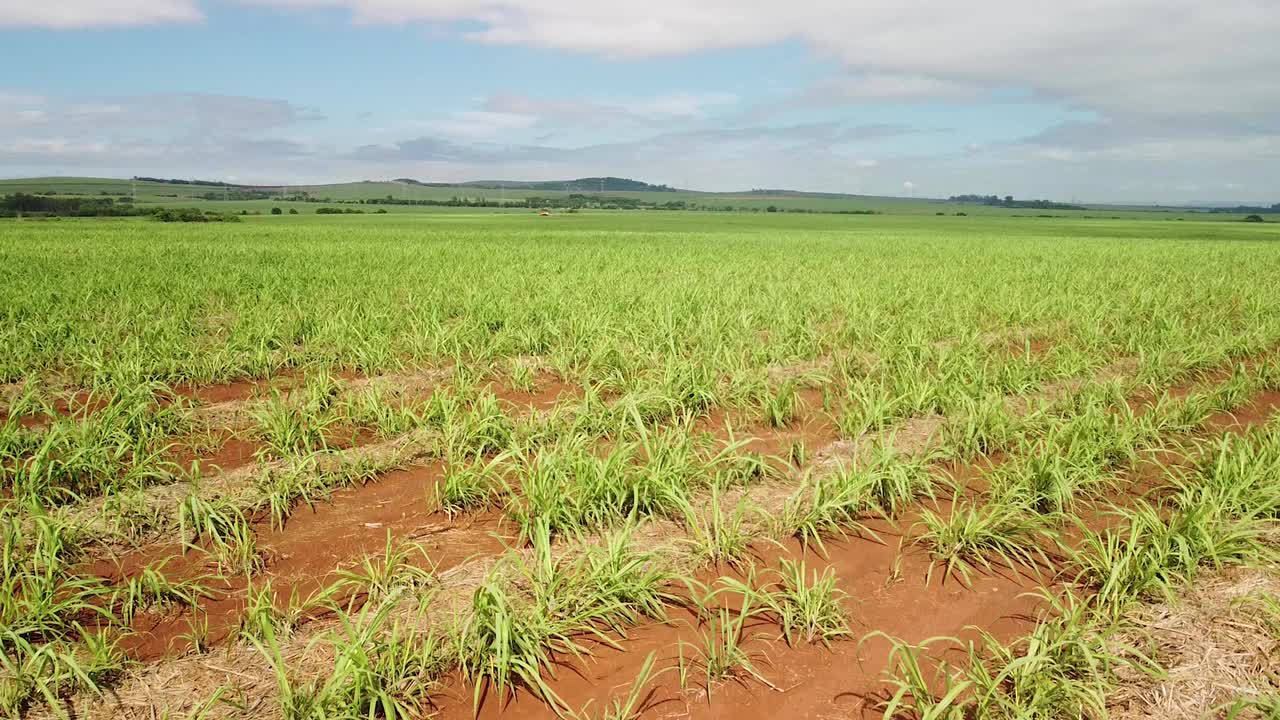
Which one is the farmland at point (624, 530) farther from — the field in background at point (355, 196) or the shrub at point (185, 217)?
the field in background at point (355, 196)

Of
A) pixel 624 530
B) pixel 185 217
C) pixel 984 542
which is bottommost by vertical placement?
pixel 984 542

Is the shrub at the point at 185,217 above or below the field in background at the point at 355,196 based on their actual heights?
below

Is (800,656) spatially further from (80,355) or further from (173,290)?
(173,290)

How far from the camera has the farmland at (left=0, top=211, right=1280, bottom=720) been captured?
2.48m

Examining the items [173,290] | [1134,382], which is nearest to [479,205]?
[173,290]

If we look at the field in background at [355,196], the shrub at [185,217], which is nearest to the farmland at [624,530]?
the shrub at [185,217]

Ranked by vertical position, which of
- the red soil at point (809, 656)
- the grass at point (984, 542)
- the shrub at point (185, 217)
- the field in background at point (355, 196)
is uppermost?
the field in background at point (355, 196)

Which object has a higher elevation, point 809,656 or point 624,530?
point 624,530

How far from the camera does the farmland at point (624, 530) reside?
2479 mm

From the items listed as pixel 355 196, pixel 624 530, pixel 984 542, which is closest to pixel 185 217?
pixel 624 530

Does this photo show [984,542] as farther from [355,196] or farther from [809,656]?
[355,196]

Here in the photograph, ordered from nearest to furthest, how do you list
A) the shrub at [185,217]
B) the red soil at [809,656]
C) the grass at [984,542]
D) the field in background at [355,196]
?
the red soil at [809,656], the grass at [984,542], the shrub at [185,217], the field in background at [355,196]

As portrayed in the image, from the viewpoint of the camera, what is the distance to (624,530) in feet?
10.7

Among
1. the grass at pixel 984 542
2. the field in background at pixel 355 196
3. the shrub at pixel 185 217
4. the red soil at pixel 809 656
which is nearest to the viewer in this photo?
the red soil at pixel 809 656
